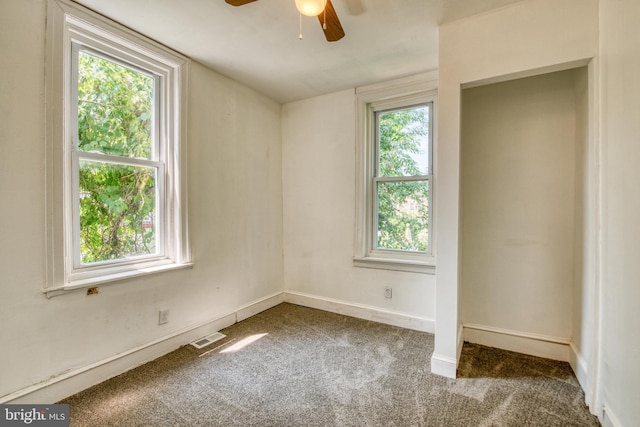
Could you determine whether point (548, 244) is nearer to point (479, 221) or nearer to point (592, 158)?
point (479, 221)

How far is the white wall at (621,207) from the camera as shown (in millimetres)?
1290

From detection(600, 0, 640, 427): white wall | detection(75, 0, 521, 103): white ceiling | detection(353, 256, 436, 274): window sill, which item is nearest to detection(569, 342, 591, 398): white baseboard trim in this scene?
detection(600, 0, 640, 427): white wall

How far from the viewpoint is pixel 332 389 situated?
1.88m

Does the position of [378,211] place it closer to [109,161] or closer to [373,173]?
[373,173]

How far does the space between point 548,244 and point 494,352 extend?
3.17 ft

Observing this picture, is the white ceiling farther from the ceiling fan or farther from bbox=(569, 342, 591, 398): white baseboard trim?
bbox=(569, 342, 591, 398): white baseboard trim

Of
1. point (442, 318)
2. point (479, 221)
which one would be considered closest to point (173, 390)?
point (442, 318)

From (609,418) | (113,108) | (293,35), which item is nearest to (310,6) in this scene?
(293,35)

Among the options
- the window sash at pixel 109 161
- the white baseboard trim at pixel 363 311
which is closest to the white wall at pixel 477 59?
the white baseboard trim at pixel 363 311

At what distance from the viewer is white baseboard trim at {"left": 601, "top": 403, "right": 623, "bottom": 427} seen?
140 cm

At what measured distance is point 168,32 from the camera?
2117 millimetres

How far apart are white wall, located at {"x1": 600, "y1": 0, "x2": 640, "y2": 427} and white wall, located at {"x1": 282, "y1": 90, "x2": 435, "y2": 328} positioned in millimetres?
1447

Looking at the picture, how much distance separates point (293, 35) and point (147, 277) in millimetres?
2162

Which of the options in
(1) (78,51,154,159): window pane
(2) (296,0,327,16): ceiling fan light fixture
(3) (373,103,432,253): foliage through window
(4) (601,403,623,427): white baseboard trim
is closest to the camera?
(2) (296,0,327,16): ceiling fan light fixture
